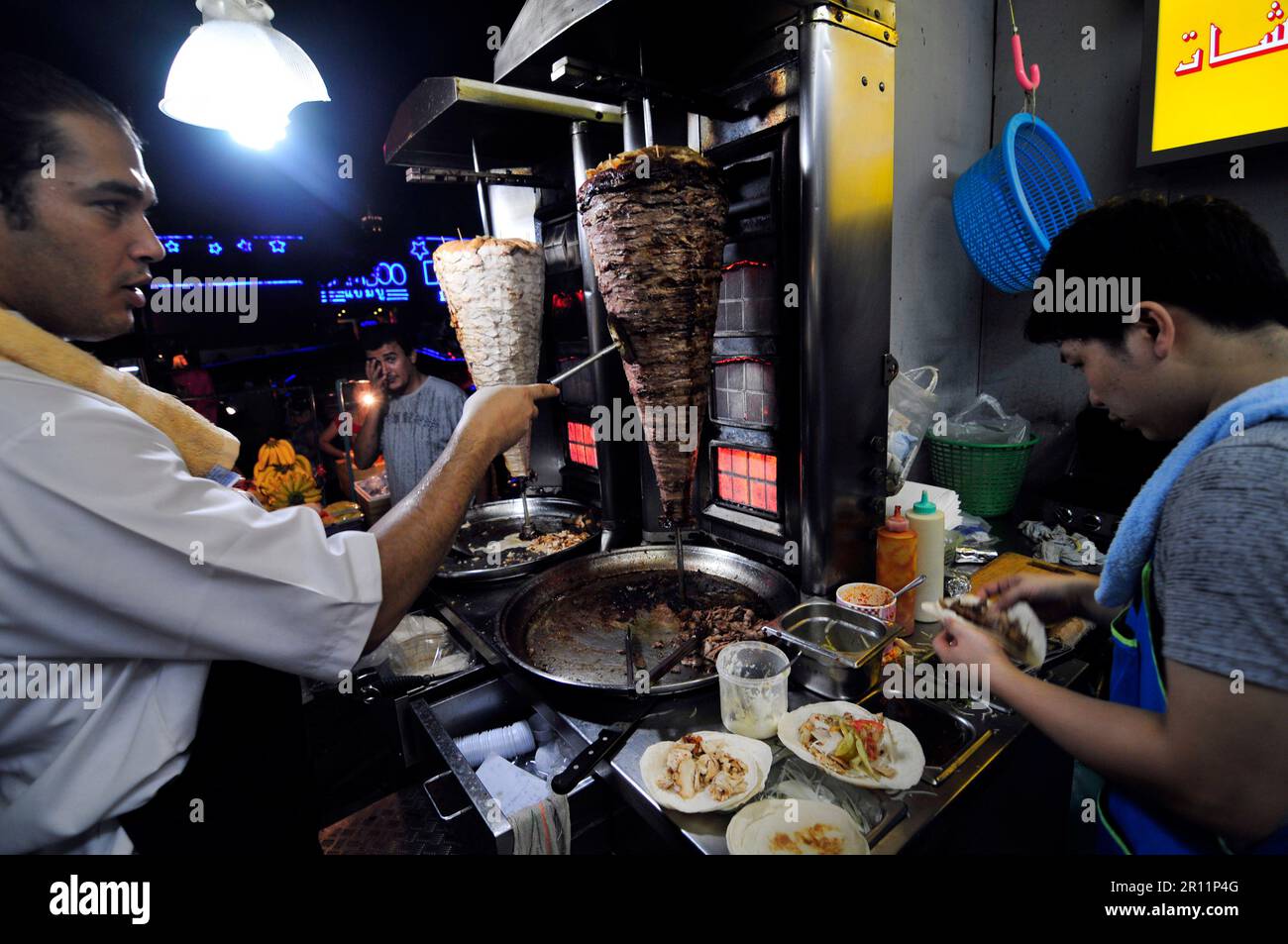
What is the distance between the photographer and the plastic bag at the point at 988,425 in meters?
3.64

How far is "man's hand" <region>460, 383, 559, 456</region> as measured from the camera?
1777 millimetres

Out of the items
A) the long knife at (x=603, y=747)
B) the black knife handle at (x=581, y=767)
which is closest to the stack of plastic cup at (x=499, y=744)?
the long knife at (x=603, y=747)

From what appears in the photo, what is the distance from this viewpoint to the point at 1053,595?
1884mm

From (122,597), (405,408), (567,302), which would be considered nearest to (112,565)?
(122,597)

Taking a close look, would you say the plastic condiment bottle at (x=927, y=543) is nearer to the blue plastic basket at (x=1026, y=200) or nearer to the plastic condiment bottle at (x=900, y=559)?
the plastic condiment bottle at (x=900, y=559)

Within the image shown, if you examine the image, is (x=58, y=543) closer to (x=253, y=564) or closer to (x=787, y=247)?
Answer: (x=253, y=564)

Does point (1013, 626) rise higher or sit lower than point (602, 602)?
higher

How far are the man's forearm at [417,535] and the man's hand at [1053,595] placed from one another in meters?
1.67

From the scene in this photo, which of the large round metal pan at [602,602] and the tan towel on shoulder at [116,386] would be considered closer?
the tan towel on shoulder at [116,386]

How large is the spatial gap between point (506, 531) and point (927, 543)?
8.07 ft

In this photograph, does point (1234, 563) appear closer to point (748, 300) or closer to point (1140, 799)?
point (1140, 799)

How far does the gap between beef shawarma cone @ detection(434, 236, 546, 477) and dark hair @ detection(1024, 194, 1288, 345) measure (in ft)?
7.20

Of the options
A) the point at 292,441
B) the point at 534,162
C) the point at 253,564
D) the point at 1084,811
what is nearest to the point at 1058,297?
the point at 1084,811

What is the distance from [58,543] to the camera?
Result: 1101mm
